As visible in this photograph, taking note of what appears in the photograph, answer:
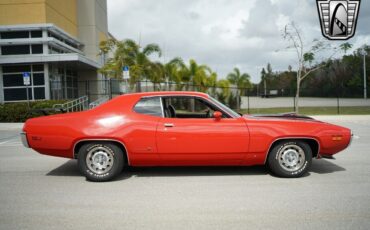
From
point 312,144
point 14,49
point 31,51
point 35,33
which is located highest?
point 35,33

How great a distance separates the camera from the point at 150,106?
6547 mm

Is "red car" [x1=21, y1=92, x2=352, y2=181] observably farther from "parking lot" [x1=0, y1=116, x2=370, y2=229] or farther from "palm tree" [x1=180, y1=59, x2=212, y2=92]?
→ "palm tree" [x1=180, y1=59, x2=212, y2=92]

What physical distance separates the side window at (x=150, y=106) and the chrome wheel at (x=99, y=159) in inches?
34.5

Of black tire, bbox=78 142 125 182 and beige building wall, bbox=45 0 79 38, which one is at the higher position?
beige building wall, bbox=45 0 79 38

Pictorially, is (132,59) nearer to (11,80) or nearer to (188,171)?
(11,80)

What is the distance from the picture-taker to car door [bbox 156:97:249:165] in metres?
6.29

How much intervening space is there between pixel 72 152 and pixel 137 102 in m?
1.39

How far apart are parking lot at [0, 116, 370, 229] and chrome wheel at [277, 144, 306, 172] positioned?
0.25 metres

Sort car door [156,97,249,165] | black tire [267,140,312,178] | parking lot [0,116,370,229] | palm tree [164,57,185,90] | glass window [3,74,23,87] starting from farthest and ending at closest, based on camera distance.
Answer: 1. palm tree [164,57,185,90]
2. glass window [3,74,23,87]
3. black tire [267,140,312,178]
4. car door [156,97,249,165]
5. parking lot [0,116,370,229]

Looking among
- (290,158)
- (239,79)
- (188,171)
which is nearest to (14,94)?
(239,79)

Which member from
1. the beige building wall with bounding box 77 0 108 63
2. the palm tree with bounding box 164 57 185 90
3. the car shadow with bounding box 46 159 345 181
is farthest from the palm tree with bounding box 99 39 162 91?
the car shadow with bounding box 46 159 345 181

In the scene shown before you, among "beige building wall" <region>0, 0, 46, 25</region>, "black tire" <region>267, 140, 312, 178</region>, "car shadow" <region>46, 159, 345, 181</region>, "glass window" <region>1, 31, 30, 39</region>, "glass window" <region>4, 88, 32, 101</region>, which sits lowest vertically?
"car shadow" <region>46, 159, 345, 181</region>

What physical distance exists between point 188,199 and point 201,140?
4.06 ft

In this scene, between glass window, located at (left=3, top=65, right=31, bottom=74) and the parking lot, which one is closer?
the parking lot
